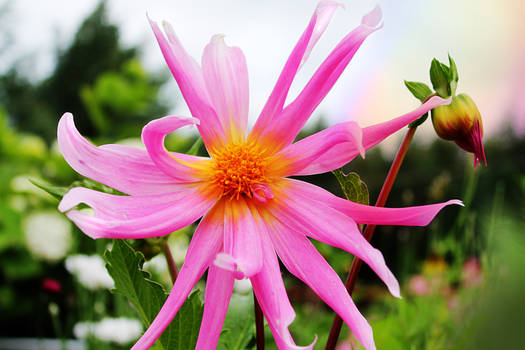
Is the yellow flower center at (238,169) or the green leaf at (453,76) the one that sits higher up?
the green leaf at (453,76)

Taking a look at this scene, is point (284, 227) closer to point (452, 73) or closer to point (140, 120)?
point (452, 73)

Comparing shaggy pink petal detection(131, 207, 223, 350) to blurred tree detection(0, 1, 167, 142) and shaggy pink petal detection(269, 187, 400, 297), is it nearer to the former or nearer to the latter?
shaggy pink petal detection(269, 187, 400, 297)

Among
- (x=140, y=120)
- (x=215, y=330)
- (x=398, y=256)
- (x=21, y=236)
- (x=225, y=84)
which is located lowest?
(x=398, y=256)

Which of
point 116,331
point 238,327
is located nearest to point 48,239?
point 116,331

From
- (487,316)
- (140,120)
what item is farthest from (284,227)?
(140,120)

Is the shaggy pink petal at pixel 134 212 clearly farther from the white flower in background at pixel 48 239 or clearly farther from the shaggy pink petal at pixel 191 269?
the white flower in background at pixel 48 239

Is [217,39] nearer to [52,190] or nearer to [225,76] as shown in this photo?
[225,76]

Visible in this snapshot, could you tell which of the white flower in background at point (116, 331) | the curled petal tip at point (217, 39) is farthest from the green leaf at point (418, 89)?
the white flower in background at point (116, 331)
